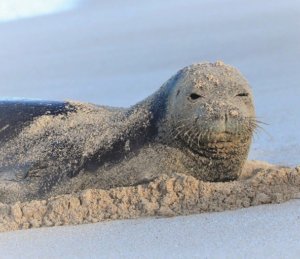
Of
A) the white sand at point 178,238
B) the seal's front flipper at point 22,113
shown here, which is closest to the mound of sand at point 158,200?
the white sand at point 178,238

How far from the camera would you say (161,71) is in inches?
291

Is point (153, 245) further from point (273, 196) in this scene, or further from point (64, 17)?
point (64, 17)

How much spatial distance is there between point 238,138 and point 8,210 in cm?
115

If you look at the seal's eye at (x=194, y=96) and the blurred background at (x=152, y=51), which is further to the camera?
the blurred background at (x=152, y=51)

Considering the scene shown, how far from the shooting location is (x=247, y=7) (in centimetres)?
959

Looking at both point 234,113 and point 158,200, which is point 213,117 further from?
point 158,200

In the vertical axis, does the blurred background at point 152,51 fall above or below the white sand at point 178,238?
above

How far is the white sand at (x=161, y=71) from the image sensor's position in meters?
3.00

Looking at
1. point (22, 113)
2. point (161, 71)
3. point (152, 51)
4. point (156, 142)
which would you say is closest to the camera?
point (156, 142)

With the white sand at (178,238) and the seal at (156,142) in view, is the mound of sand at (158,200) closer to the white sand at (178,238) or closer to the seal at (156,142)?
the white sand at (178,238)

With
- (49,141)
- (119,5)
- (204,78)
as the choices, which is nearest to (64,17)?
(119,5)

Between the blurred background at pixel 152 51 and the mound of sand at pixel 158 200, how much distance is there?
1.28 metres

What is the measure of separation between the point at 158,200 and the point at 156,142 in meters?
0.60

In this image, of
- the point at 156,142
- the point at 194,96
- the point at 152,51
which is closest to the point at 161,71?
the point at 152,51
